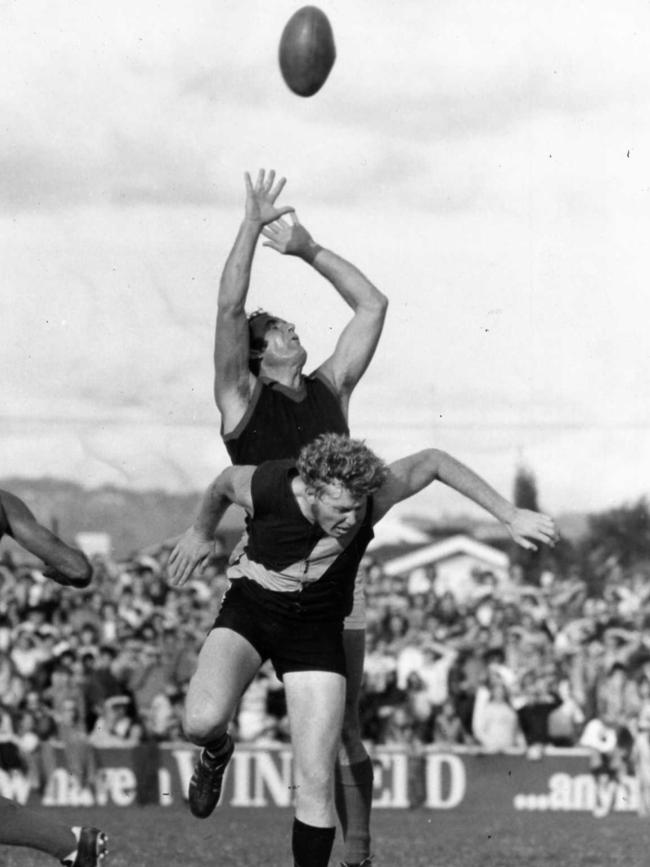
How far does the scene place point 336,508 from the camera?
6.97m

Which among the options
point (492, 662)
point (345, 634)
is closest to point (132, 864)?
point (345, 634)

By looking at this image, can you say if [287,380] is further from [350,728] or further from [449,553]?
[449,553]

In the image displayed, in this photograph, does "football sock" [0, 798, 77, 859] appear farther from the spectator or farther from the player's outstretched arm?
the spectator

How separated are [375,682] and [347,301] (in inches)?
287

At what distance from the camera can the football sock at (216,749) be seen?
7.53m

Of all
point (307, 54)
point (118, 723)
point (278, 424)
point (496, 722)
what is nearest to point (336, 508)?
point (278, 424)

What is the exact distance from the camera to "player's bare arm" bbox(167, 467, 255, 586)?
734 cm

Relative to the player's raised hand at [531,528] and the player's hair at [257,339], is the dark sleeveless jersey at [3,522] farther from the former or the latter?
the player's raised hand at [531,528]

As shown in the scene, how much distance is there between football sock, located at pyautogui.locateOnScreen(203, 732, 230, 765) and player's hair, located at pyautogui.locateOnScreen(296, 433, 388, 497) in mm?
1205

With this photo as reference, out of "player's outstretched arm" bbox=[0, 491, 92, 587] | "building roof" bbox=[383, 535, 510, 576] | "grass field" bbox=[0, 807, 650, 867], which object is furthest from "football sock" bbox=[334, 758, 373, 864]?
"building roof" bbox=[383, 535, 510, 576]

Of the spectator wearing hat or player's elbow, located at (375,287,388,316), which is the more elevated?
player's elbow, located at (375,287,388,316)

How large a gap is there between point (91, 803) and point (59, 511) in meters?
8.17

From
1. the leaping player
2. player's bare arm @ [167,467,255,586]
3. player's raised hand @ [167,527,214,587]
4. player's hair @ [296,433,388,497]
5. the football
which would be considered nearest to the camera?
player's hair @ [296,433,388,497]

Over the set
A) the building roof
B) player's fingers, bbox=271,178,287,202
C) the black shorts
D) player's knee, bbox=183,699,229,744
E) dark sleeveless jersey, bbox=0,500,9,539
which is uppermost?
the building roof
